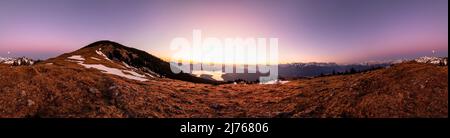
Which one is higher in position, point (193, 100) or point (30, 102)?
point (30, 102)

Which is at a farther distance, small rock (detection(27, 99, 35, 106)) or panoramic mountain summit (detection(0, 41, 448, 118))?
small rock (detection(27, 99, 35, 106))

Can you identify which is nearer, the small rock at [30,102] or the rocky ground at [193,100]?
the rocky ground at [193,100]

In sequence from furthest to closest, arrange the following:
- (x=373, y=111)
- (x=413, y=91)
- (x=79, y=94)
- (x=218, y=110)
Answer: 1. (x=218, y=110)
2. (x=79, y=94)
3. (x=413, y=91)
4. (x=373, y=111)

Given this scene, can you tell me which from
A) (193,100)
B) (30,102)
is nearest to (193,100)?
(193,100)

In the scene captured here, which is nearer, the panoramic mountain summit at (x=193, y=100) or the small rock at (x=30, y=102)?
the panoramic mountain summit at (x=193, y=100)

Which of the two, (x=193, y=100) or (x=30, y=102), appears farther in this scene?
(x=193, y=100)

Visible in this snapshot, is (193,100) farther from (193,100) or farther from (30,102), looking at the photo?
(30,102)

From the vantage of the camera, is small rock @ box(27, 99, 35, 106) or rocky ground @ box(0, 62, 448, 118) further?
small rock @ box(27, 99, 35, 106)
